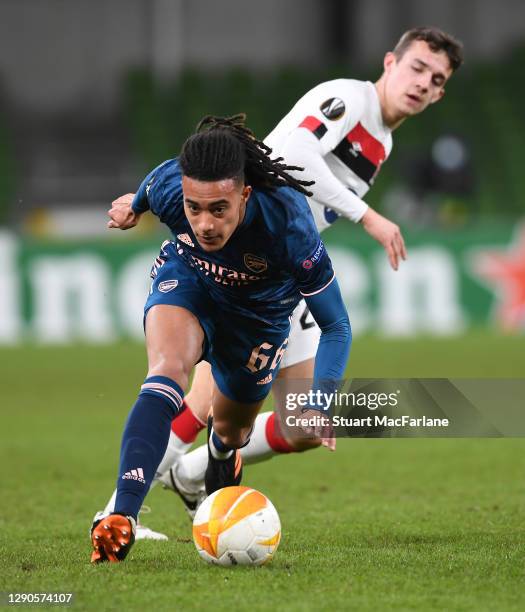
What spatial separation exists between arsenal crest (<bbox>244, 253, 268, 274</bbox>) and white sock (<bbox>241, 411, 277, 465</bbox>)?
151cm

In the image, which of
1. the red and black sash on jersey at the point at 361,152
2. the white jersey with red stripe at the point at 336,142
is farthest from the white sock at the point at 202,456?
the red and black sash on jersey at the point at 361,152

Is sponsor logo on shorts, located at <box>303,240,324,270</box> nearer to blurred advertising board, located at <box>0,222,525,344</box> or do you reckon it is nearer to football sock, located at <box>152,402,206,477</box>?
football sock, located at <box>152,402,206,477</box>

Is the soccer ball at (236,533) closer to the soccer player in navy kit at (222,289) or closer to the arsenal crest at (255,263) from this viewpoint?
the soccer player in navy kit at (222,289)

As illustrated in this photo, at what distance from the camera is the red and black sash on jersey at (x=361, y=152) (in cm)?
604

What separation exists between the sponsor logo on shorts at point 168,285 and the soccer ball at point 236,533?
0.94 meters

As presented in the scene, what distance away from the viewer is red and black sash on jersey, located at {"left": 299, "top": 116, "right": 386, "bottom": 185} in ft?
19.8

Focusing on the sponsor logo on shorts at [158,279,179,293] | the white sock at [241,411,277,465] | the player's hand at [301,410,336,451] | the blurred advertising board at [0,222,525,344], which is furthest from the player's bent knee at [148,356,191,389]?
the blurred advertising board at [0,222,525,344]

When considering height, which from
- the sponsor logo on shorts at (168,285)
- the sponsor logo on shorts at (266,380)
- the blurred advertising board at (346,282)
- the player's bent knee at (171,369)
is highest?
the sponsor logo on shorts at (168,285)

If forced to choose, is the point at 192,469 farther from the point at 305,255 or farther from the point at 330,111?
the point at 330,111

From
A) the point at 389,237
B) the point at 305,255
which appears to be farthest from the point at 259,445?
the point at 305,255

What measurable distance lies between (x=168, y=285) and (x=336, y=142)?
132 cm

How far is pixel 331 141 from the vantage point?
19.1 ft

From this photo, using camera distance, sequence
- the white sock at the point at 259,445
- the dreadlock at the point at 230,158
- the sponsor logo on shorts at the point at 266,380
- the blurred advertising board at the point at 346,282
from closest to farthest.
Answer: the dreadlock at the point at 230,158 → the sponsor logo on shorts at the point at 266,380 → the white sock at the point at 259,445 → the blurred advertising board at the point at 346,282

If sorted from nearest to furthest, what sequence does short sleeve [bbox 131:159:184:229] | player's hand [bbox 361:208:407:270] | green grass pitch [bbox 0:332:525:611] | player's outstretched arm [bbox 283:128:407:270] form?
1. green grass pitch [bbox 0:332:525:611]
2. short sleeve [bbox 131:159:184:229]
3. player's hand [bbox 361:208:407:270]
4. player's outstretched arm [bbox 283:128:407:270]
